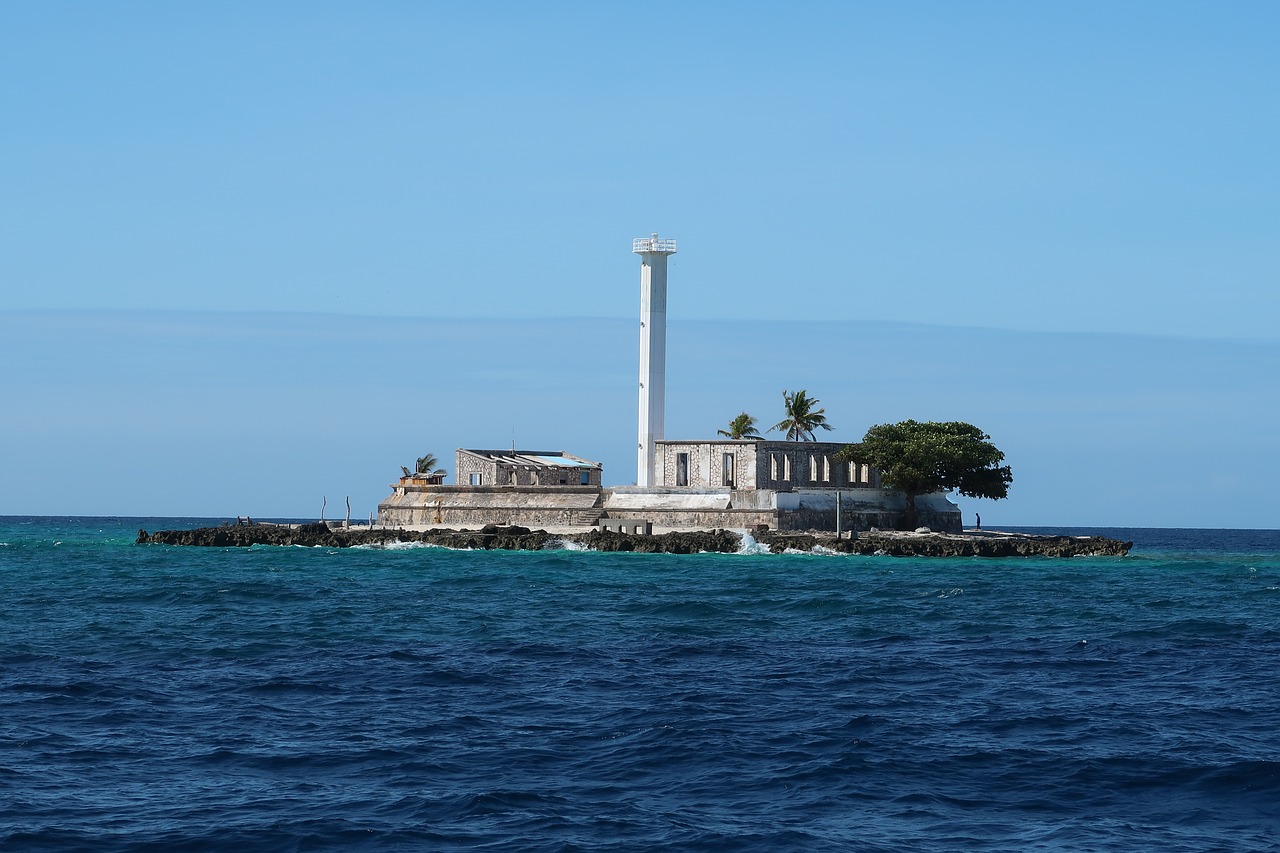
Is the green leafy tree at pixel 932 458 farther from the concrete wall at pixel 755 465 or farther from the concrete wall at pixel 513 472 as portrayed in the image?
the concrete wall at pixel 513 472

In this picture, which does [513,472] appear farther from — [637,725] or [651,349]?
[637,725]

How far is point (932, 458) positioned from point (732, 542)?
1308 centimetres

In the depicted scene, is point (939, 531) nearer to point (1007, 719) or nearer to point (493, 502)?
point (493, 502)

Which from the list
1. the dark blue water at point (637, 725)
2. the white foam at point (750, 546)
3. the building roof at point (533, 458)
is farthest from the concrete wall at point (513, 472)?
the dark blue water at point (637, 725)

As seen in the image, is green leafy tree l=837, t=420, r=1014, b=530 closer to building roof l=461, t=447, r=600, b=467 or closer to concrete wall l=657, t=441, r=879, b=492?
concrete wall l=657, t=441, r=879, b=492

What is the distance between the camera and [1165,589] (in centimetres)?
4925

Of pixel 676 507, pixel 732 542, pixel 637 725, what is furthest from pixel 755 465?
pixel 637 725

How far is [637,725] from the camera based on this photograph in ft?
64.6

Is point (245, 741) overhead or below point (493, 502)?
below

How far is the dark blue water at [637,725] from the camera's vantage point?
14578 millimetres

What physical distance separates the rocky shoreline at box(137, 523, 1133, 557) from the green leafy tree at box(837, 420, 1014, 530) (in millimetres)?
2855

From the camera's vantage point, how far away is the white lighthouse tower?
8062 cm

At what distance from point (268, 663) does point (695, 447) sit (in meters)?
54.0

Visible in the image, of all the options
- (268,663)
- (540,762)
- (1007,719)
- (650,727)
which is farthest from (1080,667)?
(268,663)
